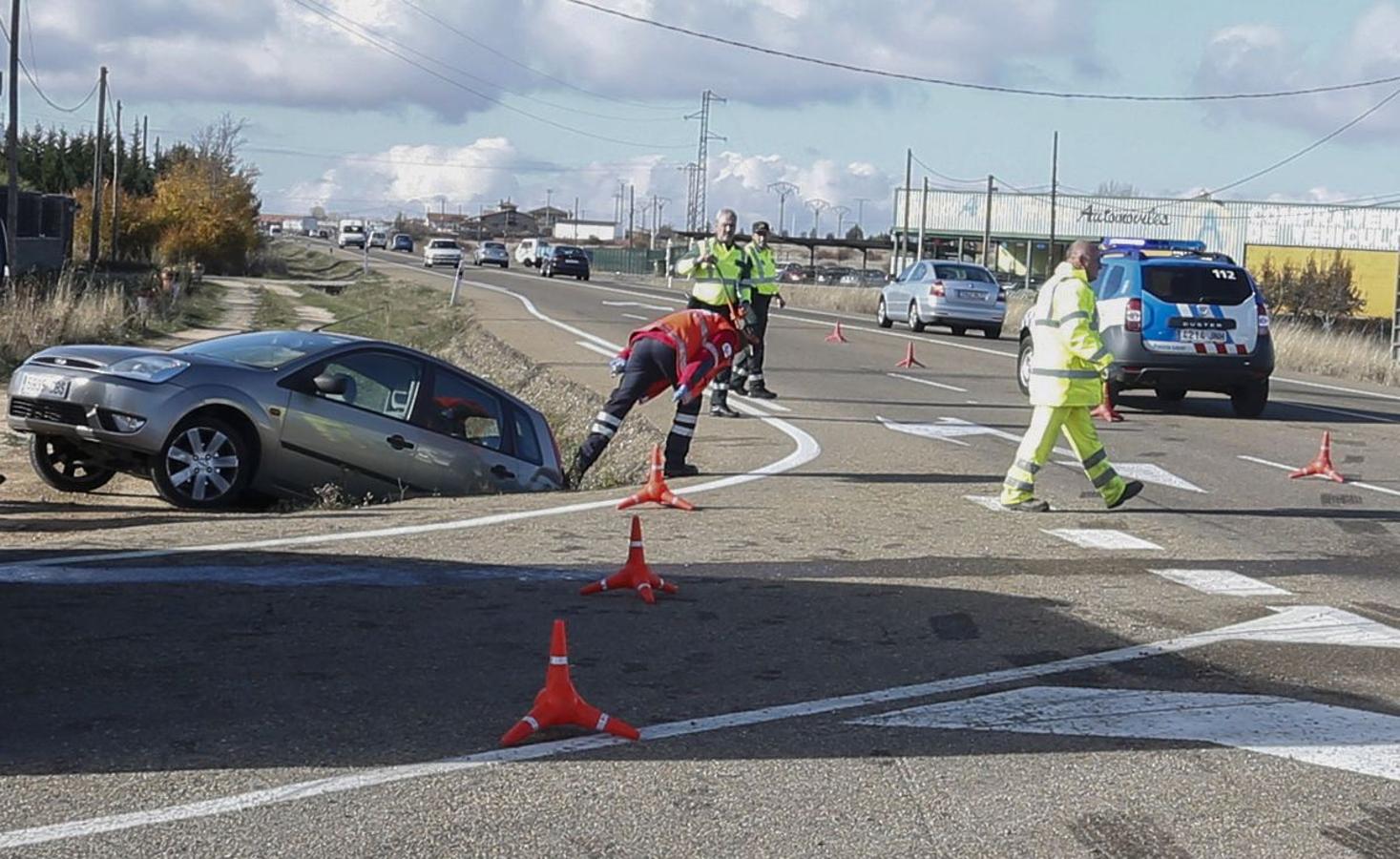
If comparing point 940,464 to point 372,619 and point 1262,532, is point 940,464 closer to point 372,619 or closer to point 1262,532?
point 1262,532

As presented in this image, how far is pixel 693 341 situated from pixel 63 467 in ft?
15.0

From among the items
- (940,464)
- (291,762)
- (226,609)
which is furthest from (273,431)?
(291,762)

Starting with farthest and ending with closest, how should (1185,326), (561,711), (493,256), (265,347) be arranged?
(493,256) < (1185,326) < (265,347) < (561,711)

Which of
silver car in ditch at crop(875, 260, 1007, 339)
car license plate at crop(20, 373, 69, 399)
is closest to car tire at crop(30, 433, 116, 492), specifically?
car license plate at crop(20, 373, 69, 399)

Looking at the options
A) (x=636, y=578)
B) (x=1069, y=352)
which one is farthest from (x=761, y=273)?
(x=636, y=578)

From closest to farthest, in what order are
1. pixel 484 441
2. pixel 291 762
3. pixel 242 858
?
pixel 242 858
pixel 291 762
pixel 484 441

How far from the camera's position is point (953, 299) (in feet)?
117

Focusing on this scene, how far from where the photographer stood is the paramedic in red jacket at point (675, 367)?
42.3 ft

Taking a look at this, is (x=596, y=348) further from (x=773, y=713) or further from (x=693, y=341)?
(x=773, y=713)

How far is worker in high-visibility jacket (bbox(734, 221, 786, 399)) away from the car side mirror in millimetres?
6376

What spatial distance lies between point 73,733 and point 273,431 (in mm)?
5935

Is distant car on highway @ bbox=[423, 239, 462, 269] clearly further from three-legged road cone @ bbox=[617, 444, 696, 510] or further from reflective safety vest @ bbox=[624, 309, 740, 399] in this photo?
three-legged road cone @ bbox=[617, 444, 696, 510]

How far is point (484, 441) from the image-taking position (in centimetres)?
1312

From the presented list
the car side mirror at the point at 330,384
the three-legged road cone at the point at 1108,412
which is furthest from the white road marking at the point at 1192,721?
the three-legged road cone at the point at 1108,412
